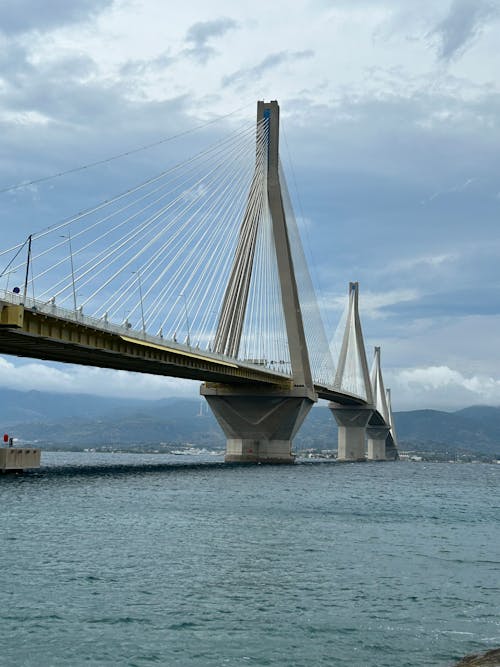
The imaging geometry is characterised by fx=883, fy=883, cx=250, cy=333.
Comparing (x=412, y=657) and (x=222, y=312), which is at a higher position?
(x=222, y=312)

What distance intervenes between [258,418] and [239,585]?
64.3m

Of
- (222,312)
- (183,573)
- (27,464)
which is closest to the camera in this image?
(183,573)

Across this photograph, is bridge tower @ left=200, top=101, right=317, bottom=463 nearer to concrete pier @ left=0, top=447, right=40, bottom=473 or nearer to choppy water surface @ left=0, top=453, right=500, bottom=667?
concrete pier @ left=0, top=447, right=40, bottom=473

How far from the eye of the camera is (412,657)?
15406 millimetres

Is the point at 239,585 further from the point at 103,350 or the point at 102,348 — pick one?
the point at 103,350

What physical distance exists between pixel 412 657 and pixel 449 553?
12.5 metres

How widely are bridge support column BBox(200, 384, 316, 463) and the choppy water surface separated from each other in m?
42.7

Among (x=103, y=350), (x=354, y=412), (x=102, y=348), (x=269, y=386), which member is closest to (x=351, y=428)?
(x=354, y=412)

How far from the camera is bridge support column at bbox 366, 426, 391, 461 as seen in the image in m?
165

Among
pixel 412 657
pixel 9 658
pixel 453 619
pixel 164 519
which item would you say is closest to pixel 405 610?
pixel 453 619

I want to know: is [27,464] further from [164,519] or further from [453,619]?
[453,619]

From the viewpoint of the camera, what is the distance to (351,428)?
133500 mm

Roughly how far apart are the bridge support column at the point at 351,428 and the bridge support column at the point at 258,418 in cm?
4354

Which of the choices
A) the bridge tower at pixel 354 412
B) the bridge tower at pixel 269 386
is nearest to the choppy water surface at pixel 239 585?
the bridge tower at pixel 269 386
